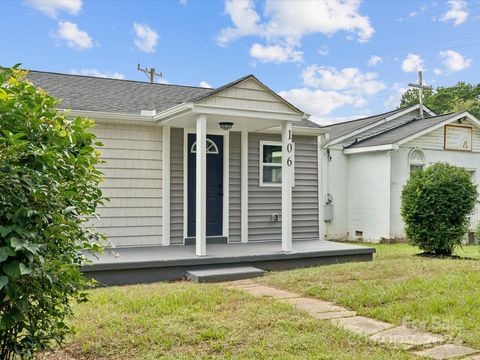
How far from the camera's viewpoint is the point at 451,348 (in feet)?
11.3


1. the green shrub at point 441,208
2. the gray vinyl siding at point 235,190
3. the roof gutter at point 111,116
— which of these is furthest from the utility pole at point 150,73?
the green shrub at point 441,208

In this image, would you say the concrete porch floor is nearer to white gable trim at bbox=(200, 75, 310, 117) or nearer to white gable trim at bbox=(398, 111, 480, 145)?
white gable trim at bbox=(200, 75, 310, 117)

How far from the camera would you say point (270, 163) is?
9.02m

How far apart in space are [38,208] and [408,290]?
427 cm

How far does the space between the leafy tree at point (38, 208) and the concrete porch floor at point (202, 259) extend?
3825 mm

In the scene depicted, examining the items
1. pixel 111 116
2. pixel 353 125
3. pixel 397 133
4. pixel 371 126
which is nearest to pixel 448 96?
pixel 353 125

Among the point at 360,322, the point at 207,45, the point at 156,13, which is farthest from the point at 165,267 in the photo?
the point at 207,45

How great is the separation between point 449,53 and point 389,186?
17.3 metres

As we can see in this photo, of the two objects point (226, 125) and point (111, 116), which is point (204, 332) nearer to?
point (226, 125)

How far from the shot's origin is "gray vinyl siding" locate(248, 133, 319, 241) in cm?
883

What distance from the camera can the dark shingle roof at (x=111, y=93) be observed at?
26.3 feet

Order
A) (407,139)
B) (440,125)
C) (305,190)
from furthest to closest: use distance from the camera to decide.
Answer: (440,125) < (407,139) < (305,190)

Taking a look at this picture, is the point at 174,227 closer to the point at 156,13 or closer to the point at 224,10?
the point at 156,13

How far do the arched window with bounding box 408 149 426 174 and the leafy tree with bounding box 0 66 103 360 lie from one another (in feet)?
37.0
